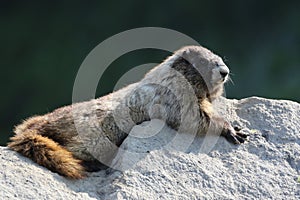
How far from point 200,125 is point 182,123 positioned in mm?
149

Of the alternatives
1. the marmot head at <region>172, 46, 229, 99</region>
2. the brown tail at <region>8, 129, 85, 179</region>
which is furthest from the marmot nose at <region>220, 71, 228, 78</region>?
the brown tail at <region>8, 129, 85, 179</region>

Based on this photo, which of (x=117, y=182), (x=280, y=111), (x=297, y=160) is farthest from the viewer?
(x=280, y=111)

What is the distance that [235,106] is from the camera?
21.0ft

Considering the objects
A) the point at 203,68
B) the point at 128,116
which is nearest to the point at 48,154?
the point at 128,116

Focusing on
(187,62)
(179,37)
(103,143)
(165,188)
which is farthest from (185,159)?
(179,37)

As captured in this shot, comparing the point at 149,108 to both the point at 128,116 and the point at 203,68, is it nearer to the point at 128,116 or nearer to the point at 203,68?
the point at 128,116

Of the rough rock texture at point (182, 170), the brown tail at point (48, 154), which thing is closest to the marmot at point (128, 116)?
Answer: the brown tail at point (48, 154)

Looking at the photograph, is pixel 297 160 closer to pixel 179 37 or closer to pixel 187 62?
pixel 187 62

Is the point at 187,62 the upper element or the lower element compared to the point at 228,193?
upper

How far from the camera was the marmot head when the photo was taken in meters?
6.36

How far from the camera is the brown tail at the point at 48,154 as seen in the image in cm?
562

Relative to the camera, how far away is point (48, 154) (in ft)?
18.8

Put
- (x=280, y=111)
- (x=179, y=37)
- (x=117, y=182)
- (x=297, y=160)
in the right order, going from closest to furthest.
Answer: (x=117, y=182) → (x=297, y=160) → (x=280, y=111) → (x=179, y=37)

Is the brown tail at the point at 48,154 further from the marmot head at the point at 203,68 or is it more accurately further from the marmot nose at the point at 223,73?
the marmot nose at the point at 223,73
